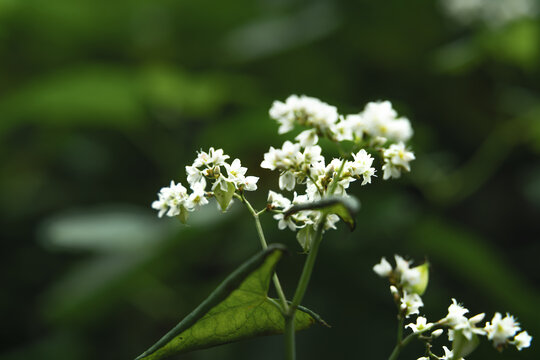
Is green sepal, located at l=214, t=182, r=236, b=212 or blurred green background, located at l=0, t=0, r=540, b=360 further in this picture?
blurred green background, located at l=0, t=0, r=540, b=360

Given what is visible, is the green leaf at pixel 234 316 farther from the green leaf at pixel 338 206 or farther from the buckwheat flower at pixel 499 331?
the buckwheat flower at pixel 499 331

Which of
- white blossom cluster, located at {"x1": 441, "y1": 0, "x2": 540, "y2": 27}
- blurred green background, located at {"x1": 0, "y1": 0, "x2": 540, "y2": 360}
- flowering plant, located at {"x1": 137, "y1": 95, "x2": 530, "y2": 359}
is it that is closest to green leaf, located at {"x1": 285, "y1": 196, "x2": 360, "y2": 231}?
flowering plant, located at {"x1": 137, "y1": 95, "x2": 530, "y2": 359}

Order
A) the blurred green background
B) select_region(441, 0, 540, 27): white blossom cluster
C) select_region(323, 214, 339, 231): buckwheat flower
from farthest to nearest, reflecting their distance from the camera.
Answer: select_region(441, 0, 540, 27): white blossom cluster, the blurred green background, select_region(323, 214, 339, 231): buckwheat flower

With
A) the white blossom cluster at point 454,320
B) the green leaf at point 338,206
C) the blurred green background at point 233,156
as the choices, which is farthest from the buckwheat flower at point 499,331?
the blurred green background at point 233,156

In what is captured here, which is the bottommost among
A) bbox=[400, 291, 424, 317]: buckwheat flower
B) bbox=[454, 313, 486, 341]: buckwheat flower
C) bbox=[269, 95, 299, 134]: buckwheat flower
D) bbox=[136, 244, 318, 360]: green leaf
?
bbox=[454, 313, 486, 341]: buckwheat flower

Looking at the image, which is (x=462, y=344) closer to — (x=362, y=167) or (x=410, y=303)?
(x=410, y=303)

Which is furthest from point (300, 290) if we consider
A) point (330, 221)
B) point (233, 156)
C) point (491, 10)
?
point (491, 10)

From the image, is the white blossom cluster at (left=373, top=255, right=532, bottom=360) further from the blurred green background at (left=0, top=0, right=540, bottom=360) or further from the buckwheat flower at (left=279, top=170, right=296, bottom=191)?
the blurred green background at (left=0, top=0, right=540, bottom=360)

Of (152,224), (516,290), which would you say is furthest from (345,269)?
(152,224)
